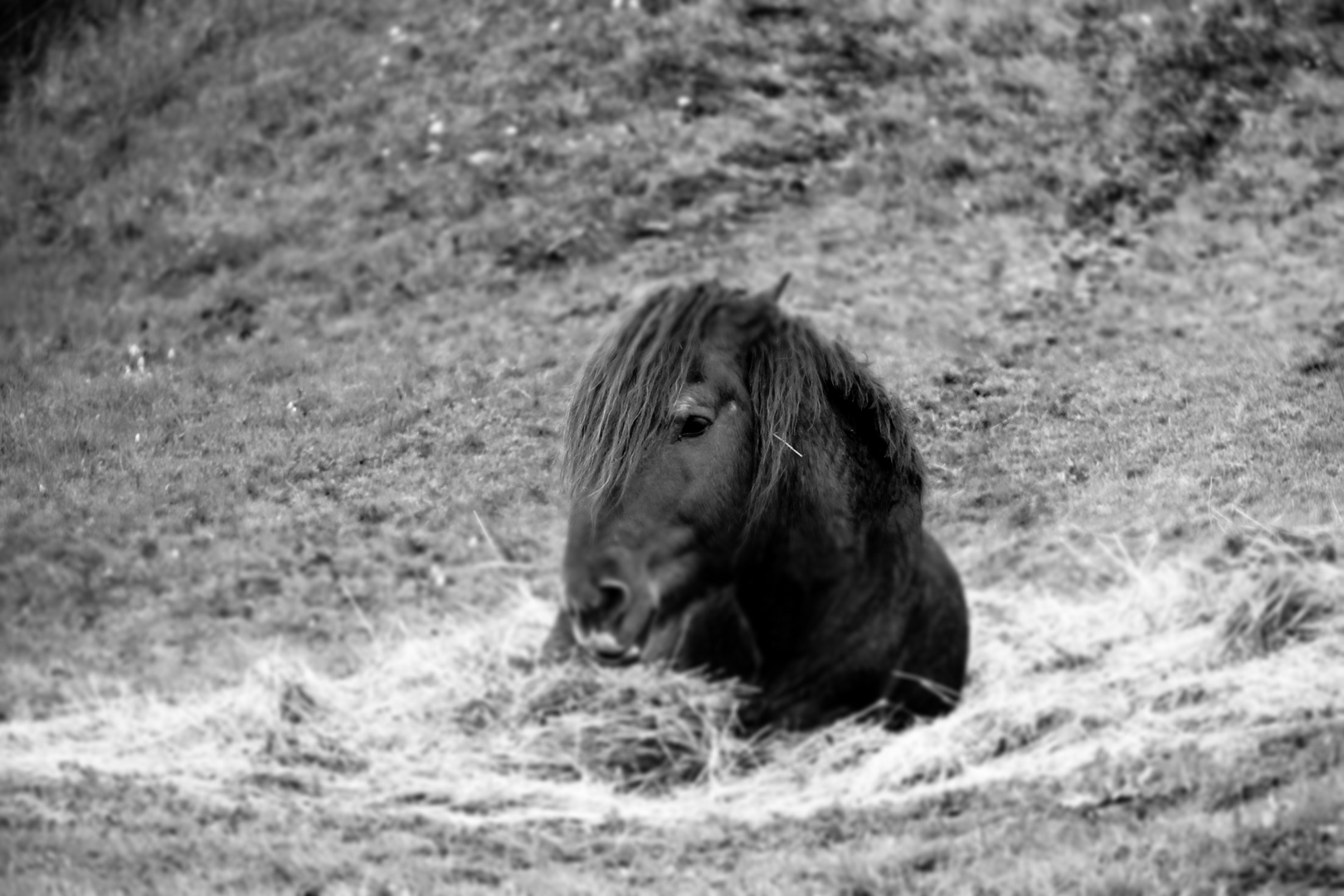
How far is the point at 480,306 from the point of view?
18.5ft

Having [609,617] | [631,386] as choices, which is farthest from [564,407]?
[609,617]

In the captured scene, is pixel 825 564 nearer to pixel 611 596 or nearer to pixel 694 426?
pixel 694 426

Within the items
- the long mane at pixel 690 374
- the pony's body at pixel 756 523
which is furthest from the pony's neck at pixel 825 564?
the long mane at pixel 690 374

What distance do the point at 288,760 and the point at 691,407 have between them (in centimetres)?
161

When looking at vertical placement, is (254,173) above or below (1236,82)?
above

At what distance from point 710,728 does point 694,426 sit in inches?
Result: 36.4

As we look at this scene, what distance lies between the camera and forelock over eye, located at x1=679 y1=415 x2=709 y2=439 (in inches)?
153

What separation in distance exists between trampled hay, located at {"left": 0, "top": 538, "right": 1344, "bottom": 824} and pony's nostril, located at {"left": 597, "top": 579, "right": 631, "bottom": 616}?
21.2 inches

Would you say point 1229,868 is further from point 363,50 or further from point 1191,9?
point 363,50

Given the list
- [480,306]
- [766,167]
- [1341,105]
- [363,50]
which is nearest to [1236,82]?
[1341,105]

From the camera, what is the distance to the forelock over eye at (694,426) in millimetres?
3875

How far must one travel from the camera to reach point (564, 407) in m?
4.92

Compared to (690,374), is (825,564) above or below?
below

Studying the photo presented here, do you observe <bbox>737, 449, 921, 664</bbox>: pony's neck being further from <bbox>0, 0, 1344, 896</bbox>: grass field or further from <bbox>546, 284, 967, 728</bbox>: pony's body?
<bbox>0, 0, 1344, 896</bbox>: grass field
